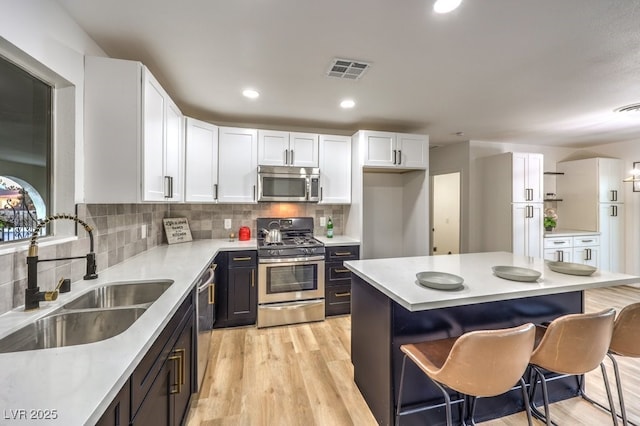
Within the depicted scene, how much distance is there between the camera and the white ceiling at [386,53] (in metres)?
1.53

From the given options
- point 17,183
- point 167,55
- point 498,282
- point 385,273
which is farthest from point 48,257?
point 498,282

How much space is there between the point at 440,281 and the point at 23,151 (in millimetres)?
2396

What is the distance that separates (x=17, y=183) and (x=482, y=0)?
262 cm

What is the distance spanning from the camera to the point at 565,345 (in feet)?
4.28

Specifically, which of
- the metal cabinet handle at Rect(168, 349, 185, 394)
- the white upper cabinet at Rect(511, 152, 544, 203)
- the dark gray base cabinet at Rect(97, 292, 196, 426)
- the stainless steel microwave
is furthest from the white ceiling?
the metal cabinet handle at Rect(168, 349, 185, 394)

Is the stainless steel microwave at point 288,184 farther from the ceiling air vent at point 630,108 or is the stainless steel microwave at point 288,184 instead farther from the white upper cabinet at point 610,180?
the white upper cabinet at point 610,180

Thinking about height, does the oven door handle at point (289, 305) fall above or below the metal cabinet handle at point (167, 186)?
below

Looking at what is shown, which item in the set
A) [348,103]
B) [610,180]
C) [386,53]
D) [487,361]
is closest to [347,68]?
[386,53]

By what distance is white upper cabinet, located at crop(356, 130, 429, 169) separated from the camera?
3445 millimetres

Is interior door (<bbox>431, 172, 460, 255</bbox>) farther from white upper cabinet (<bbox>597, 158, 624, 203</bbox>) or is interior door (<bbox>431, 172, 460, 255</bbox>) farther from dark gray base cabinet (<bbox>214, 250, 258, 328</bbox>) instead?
dark gray base cabinet (<bbox>214, 250, 258, 328</bbox>)

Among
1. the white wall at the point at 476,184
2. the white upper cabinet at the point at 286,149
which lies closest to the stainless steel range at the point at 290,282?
the white upper cabinet at the point at 286,149

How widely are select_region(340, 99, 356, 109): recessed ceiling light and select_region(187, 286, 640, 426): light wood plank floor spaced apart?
2504 mm

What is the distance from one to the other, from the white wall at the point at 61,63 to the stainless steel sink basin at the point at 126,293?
0.53m

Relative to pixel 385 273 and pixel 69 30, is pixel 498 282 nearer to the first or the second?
pixel 385 273
